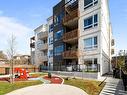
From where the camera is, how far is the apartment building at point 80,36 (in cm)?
3306

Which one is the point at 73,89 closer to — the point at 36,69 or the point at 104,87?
the point at 104,87

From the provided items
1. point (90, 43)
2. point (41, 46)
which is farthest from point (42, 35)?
point (90, 43)

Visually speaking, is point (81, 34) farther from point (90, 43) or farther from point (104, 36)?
point (104, 36)

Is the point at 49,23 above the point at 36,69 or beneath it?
above

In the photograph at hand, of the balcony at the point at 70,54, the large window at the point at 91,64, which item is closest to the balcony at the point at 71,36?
the balcony at the point at 70,54

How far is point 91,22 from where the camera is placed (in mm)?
34875

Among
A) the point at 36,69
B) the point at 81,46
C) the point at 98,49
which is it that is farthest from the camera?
the point at 36,69

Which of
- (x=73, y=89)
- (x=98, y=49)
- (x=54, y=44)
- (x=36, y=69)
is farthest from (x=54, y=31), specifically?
(x=73, y=89)

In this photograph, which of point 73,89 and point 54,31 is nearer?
point 73,89

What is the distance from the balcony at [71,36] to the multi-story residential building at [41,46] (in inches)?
540

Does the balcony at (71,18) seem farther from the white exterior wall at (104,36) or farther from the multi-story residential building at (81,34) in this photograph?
the white exterior wall at (104,36)

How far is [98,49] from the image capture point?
32688 millimetres

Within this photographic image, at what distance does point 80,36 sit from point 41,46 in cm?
2253

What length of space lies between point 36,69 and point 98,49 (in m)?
23.6
